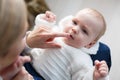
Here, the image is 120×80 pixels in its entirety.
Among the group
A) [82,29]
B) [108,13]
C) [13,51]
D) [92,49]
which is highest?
[13,51]

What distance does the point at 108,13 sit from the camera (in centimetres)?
177

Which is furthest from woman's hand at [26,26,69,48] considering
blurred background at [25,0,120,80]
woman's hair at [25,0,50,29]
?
blurred background at [25,0,120,80]

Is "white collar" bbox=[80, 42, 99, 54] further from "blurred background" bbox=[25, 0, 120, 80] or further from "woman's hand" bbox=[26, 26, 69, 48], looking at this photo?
"blurred background" bbox=[25, 0, 120, 80]

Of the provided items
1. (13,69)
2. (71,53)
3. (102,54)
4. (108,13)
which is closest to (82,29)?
(71,53)

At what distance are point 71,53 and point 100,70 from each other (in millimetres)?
147

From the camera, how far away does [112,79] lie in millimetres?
1658

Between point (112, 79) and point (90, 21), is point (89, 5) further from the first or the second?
point (90, 21)

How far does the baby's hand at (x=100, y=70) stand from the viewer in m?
0.94

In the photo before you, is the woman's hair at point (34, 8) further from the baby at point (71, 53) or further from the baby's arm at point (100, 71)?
the baby's arm at point (100, 71)

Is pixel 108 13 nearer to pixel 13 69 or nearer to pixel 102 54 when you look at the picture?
pixel 102 54

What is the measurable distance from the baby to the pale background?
0.63 m

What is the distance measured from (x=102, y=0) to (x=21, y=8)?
1237 mm

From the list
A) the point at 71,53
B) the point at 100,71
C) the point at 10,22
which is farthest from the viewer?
the point at 71,53

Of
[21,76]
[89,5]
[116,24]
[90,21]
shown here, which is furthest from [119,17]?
[21,76]
